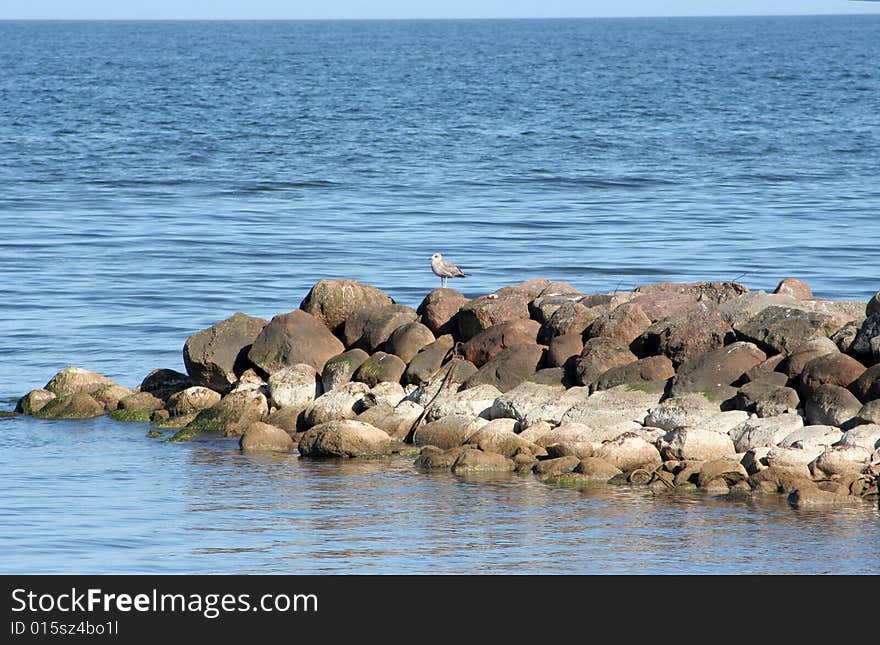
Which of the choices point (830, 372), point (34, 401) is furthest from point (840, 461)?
point (34, 401)

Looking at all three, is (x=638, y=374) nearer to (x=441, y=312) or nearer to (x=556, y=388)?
(x=556, y=388)

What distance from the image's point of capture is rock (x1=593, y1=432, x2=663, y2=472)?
13.5 meters

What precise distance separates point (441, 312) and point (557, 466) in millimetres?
3670

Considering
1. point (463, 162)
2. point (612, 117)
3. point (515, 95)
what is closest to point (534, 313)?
point (463, 162)

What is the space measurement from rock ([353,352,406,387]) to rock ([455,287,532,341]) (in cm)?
86

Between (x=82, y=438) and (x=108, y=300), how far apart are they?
834cm

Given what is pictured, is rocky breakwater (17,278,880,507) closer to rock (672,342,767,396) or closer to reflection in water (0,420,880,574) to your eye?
rock (672,342,767,396)

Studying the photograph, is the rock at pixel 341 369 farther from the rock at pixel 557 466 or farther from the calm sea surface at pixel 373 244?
the rock at pixel 557 466

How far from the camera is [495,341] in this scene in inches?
626

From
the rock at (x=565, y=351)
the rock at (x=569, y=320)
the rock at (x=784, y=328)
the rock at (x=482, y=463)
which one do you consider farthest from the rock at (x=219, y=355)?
the rock at (x=784, y=328)

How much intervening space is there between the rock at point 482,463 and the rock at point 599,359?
1469 mm

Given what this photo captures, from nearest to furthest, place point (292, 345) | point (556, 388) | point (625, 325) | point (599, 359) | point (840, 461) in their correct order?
point (840, 461) → point (599, 359) → point (556, 388) → point (625, 325) → point (292, 345)

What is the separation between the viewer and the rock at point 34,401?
56.3ft

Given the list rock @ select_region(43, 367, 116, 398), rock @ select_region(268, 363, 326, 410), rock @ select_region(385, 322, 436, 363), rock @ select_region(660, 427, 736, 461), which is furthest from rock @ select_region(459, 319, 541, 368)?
rock @ select_region(43, 367, 116, 398)
